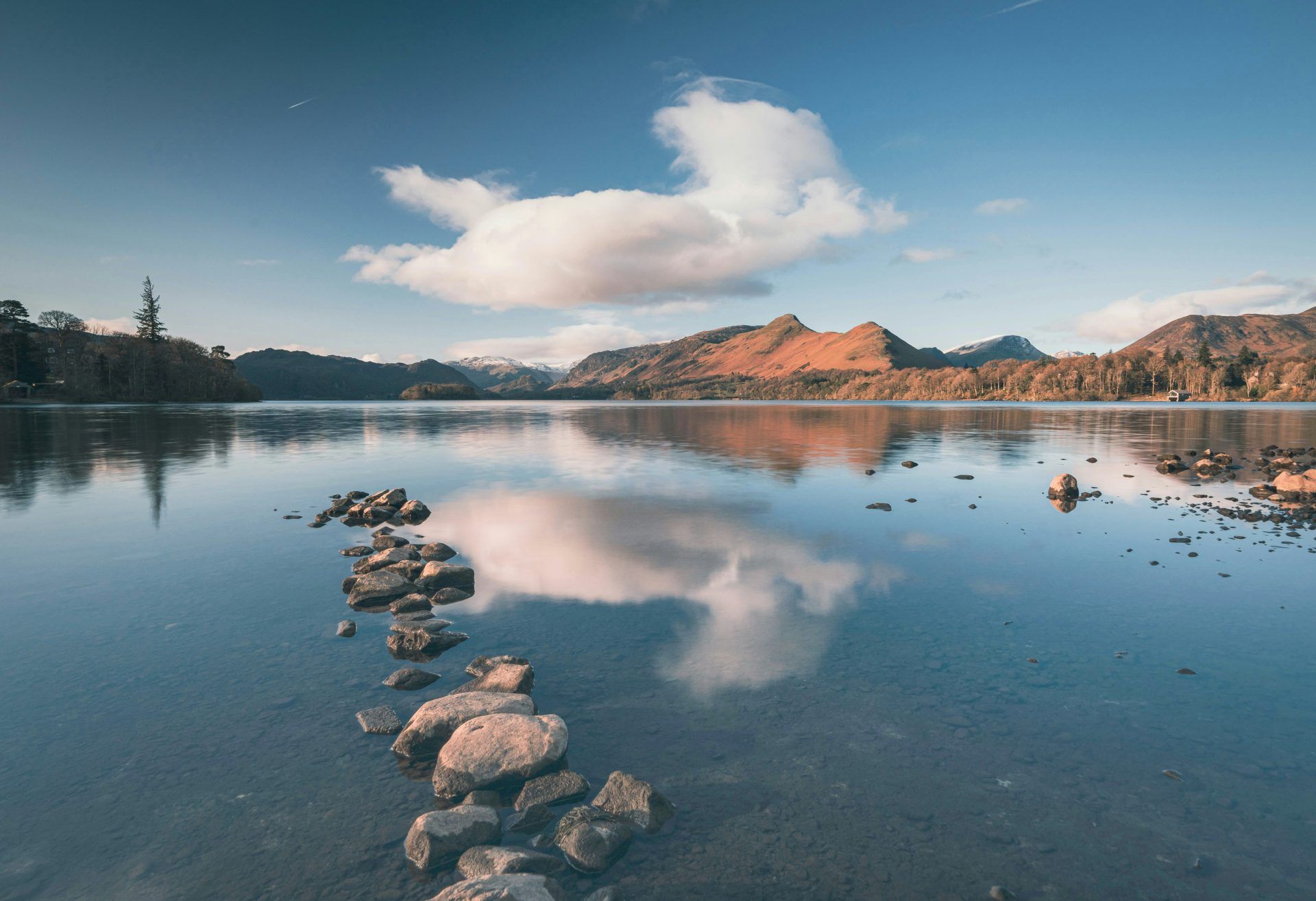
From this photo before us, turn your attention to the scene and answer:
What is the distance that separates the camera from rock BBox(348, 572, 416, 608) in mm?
17375

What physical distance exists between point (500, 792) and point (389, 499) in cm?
2520

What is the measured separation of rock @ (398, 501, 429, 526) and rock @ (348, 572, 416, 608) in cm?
1051

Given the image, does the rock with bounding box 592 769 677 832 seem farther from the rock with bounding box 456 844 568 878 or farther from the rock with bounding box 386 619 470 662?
the rock with bounding box 386 619 470 662

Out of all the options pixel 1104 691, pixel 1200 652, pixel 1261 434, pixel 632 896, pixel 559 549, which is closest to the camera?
pixel 632 896

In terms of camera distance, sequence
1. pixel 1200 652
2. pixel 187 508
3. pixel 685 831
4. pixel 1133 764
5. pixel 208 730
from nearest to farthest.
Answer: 1. pixel 685 831
2. pixel 1133 764
3. pixel 208 730
4. pixel 1200 652
5. pixel 187 508

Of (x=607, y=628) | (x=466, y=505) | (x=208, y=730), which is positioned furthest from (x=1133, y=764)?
(x=466, y=505)

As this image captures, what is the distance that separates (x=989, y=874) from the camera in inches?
295

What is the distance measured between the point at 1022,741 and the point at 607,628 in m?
9.41

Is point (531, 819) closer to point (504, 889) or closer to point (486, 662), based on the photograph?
point (504, 889)

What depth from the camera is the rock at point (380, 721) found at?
10.7 metres

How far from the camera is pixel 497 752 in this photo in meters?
9.39

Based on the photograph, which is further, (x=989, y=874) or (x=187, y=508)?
(x=187, y=508)

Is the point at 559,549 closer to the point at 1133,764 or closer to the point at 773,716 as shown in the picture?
the point at 773,716

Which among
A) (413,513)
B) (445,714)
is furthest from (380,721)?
(413,513)
